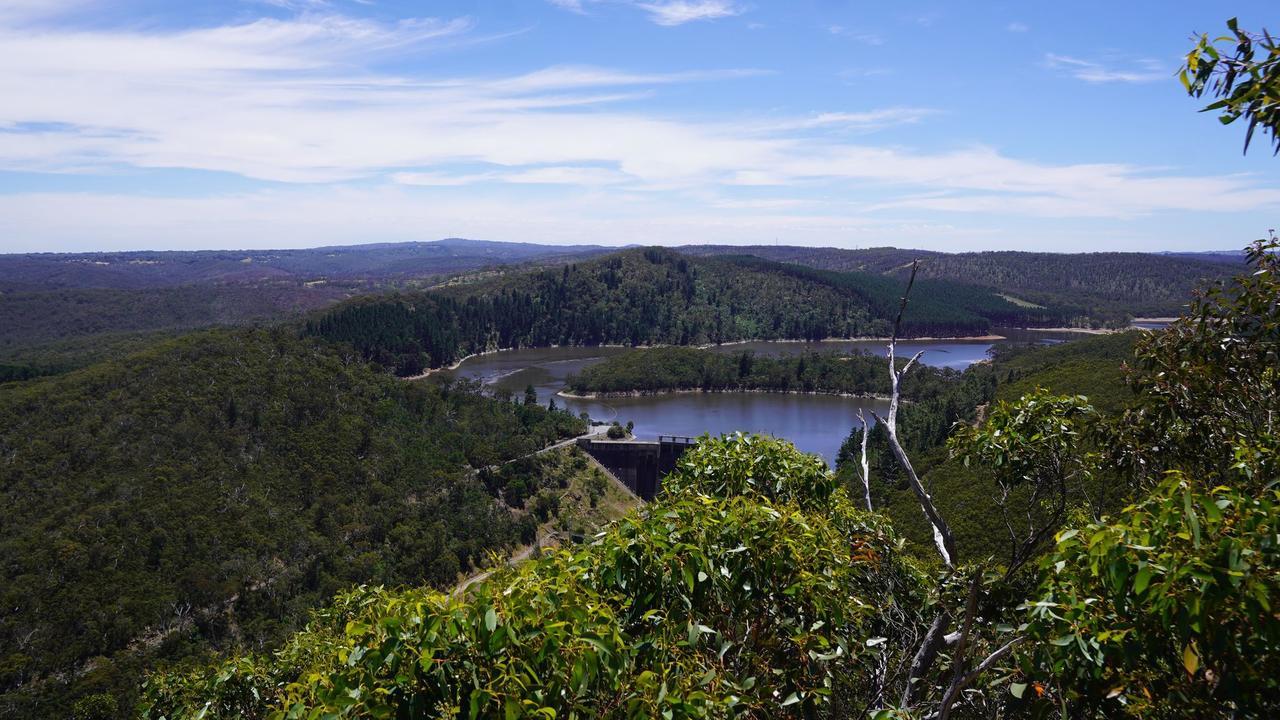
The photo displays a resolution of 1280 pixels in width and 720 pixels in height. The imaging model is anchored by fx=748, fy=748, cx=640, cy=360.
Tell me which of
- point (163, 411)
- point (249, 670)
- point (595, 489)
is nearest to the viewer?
point (249, 670)

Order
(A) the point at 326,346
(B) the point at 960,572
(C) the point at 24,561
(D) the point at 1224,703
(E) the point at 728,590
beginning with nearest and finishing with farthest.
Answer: (D) the point at 1224,703 < (E) the point at 728,590 < (B) the point at 960,572 < (C) the point at 24,561 < (A) the point at 326,346

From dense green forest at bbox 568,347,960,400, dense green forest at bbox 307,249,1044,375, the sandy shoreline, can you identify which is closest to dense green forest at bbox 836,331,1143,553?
dense green forest at bbox 568,347,960,400

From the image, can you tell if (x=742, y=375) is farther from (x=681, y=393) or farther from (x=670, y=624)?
(x=670, y=624)

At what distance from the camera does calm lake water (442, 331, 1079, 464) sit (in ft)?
224

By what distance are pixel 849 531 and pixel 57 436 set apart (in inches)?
1909

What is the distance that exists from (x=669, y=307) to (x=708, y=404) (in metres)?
64.7

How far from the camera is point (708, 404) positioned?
276 feet

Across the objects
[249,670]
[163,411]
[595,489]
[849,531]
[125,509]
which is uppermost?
[849,531]

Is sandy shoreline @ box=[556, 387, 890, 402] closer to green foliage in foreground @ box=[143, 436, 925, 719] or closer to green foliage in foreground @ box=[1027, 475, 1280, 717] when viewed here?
green foliage in foreground @ box=[143, 436, 925, 719]

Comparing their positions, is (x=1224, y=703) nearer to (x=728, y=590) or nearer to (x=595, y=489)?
(x=728, y=590)

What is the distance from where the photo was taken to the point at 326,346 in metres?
63.3

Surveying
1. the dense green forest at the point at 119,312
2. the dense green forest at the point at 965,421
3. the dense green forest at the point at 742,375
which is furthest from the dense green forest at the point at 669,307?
the dense green forest at the point at 965,421

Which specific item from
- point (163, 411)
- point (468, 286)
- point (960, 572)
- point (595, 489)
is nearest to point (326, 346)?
point (163, 411)

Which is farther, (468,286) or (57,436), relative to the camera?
(468,286)
